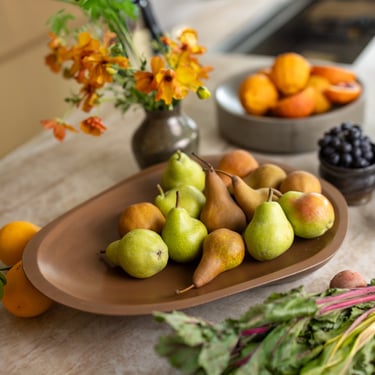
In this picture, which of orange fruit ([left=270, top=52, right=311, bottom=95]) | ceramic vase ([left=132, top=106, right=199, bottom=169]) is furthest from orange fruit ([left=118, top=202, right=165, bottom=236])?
orange fruit ([left=270, top=52, right=311, bottom=95])

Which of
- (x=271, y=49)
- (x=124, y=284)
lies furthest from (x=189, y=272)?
(x=271, y=49)

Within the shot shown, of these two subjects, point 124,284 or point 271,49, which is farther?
point 271,49

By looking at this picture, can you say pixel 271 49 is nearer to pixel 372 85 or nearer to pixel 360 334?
pixel 372 85

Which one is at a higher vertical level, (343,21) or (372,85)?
(372,85)

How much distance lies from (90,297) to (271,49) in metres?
1.55

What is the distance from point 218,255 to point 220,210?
9 centimetres

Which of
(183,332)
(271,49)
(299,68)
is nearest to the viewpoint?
(183,332)

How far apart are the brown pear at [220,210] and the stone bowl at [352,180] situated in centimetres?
22

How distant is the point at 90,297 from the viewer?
74cm

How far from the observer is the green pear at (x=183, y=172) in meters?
0.90

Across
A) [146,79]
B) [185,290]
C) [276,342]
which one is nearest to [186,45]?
[146,79]

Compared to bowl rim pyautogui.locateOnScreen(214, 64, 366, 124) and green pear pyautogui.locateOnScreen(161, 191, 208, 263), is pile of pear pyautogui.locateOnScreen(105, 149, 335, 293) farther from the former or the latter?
bowl rim pyautogui.locateOnScreen(214, 64, 366, 124)

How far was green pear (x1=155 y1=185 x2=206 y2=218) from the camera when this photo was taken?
0.84m

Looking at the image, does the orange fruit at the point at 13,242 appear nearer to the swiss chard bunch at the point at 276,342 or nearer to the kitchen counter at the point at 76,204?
the kitchen counter at the point at 76,204
